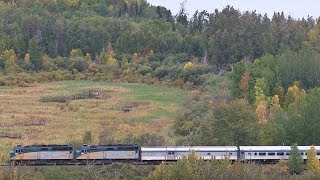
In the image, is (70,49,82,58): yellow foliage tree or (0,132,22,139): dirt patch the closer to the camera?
(0,132,22,139): dirt patch

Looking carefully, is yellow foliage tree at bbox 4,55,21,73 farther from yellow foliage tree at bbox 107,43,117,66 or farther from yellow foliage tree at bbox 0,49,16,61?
yellow foliage tree at bbox 107,43,117,66

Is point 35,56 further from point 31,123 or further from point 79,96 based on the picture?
point 31,123

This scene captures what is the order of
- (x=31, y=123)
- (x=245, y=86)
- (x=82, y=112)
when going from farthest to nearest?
(x=82, y=112), (x=245, y=86), (x=31, y=123)

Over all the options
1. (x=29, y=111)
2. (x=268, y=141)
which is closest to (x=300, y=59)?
(x=268, y=141)

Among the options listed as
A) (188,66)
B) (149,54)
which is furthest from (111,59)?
(188,66)

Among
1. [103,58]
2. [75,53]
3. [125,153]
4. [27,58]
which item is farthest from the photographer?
[75,53]

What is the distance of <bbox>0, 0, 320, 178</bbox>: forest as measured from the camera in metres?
48.4

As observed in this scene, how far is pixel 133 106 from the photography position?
74938 millimetres

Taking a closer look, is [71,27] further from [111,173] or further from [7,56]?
[111,173]

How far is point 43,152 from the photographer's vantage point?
145 feet

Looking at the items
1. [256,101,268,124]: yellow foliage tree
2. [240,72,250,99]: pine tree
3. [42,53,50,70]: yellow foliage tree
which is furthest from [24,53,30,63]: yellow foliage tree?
[256,101,268,124]: yellow foliage tree

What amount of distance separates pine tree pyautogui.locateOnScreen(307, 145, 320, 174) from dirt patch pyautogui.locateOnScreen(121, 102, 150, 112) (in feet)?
108

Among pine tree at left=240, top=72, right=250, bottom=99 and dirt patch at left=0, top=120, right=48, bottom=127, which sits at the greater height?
pine tree at left=240, top=72, right=250, bottom=99

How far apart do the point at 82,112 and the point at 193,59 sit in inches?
1453
